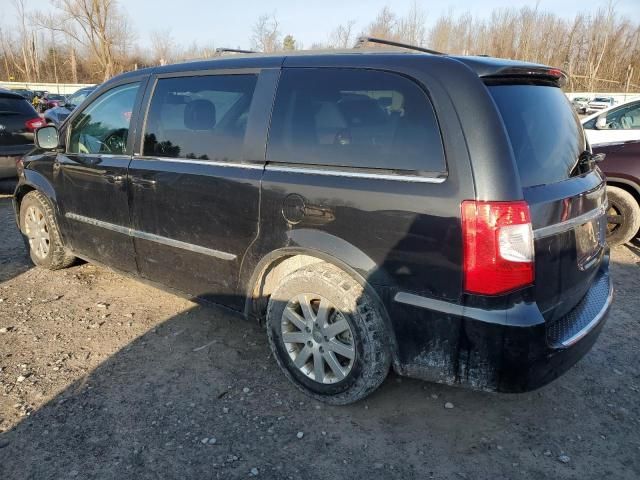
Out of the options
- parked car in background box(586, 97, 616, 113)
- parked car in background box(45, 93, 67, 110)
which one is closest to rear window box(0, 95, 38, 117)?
parked car in background box(45, 93, 67, 110)

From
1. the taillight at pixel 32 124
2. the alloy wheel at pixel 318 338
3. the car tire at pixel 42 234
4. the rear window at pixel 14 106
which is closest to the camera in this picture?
the alloy wheel at pixel 318 338

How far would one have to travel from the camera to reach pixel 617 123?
688 centimetres

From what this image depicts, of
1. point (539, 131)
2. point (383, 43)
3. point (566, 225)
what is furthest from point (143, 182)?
point (566, 225)

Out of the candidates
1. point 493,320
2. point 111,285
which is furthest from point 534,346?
point 111,285

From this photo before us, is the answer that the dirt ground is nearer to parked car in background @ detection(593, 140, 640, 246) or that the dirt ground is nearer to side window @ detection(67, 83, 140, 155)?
side window @ detection(67, 83, 140, 155)

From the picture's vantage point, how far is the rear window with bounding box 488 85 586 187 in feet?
7.53

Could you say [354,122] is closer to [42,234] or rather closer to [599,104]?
[42,234]

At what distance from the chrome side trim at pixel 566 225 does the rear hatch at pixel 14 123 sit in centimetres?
807

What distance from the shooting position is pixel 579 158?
2744 mm

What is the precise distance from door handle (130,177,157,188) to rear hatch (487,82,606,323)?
2251 millimetres

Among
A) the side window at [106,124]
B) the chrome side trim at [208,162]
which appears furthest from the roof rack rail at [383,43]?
the side window at [106,124]

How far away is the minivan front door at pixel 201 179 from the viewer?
294cm

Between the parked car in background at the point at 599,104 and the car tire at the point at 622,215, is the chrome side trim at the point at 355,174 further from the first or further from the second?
the parked car in background at the point at 599,104

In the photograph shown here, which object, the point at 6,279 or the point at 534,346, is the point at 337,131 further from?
the point at 6,279
